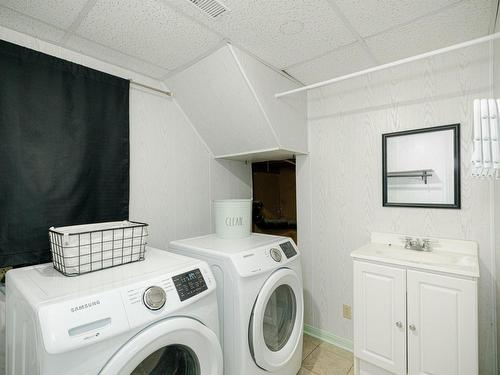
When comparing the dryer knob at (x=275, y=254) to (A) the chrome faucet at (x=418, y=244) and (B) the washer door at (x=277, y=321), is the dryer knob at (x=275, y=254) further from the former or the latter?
(A) the chrome faucet at (x=418, y=244)

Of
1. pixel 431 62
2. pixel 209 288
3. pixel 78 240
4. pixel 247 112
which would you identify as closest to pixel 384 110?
pixel 431 62

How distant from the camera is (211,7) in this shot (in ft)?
4.21

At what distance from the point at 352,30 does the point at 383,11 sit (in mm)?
190

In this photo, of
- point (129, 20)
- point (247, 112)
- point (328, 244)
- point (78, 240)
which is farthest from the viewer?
point (328, 244)

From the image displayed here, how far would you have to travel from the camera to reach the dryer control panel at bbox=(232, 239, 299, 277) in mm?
1472

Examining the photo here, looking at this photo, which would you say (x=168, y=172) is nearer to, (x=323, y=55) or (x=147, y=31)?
(x=147, y=31)

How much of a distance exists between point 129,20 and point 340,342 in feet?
9.26

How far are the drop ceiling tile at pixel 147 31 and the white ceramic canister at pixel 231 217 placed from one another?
108cm

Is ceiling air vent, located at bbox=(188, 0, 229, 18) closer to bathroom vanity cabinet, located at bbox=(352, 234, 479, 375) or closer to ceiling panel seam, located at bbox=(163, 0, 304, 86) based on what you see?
ceiling panel seam, located at bbox=(163, 0, 304, 86)

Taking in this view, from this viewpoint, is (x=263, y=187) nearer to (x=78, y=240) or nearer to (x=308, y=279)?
(x=308, y=279)

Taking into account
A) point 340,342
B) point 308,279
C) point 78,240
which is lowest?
point 340,342

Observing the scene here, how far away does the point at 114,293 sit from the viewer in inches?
38.8

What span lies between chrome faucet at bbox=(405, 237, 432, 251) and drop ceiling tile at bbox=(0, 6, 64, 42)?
260 cm

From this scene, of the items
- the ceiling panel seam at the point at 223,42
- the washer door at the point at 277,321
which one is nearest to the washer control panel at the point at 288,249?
the washer door at the point at 277,321
